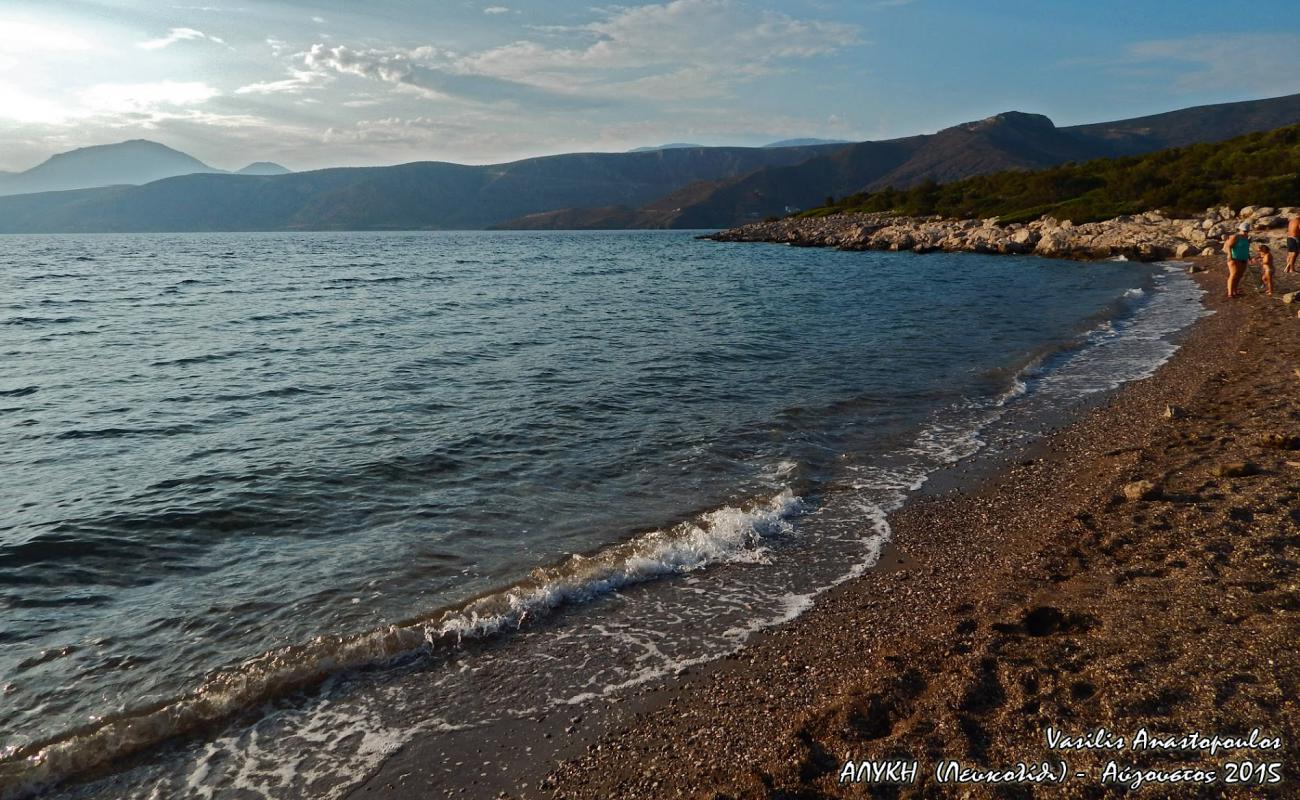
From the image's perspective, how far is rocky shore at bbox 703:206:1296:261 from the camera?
47.3m

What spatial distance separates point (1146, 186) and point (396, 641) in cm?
8648

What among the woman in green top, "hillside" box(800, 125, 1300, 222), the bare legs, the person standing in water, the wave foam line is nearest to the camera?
the wave foam line

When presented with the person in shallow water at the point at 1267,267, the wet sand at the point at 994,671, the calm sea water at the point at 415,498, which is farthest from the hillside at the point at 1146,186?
the wet sand at the point at 994,671

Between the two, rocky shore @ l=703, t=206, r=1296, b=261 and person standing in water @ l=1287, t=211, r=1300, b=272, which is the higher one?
rocky shore @ l=703, t=206, r=1296, b=261

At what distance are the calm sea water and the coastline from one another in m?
0.85

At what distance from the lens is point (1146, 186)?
7131 cm

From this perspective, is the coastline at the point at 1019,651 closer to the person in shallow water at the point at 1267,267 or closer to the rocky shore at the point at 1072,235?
the person in shallow water at the point at 1267,267

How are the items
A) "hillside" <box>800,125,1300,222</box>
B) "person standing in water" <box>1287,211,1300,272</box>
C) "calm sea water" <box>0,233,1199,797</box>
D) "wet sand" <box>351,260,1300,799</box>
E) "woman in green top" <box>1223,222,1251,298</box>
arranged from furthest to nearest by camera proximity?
"hillside" <box>800,125,1300,222</box>, "person standing in water" <box>1287,211,1300,272</box>, "woman in green top" <box>1223,222,1251,298</box>, "calm sea water" <box>0,233,1199,797</box>, "wet sand" <box>351,260,1300,799</box>

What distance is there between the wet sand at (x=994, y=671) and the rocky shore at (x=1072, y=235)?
3928 centimetres

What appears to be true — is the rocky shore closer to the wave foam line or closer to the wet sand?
the wet sand

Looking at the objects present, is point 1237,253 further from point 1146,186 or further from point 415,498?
point 1146,186

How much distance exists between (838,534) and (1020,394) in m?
10.1

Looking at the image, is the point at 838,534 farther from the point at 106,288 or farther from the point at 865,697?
the point at 106,288

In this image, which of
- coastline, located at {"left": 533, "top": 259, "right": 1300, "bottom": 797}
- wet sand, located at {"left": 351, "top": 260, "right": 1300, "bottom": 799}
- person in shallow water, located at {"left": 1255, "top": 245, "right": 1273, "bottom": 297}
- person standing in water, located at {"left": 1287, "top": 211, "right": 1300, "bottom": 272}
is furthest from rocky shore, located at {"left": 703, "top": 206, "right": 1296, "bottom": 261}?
wet sand, located at {"left": 351, "top": 260, "right": 1300, "bottom": 799}
